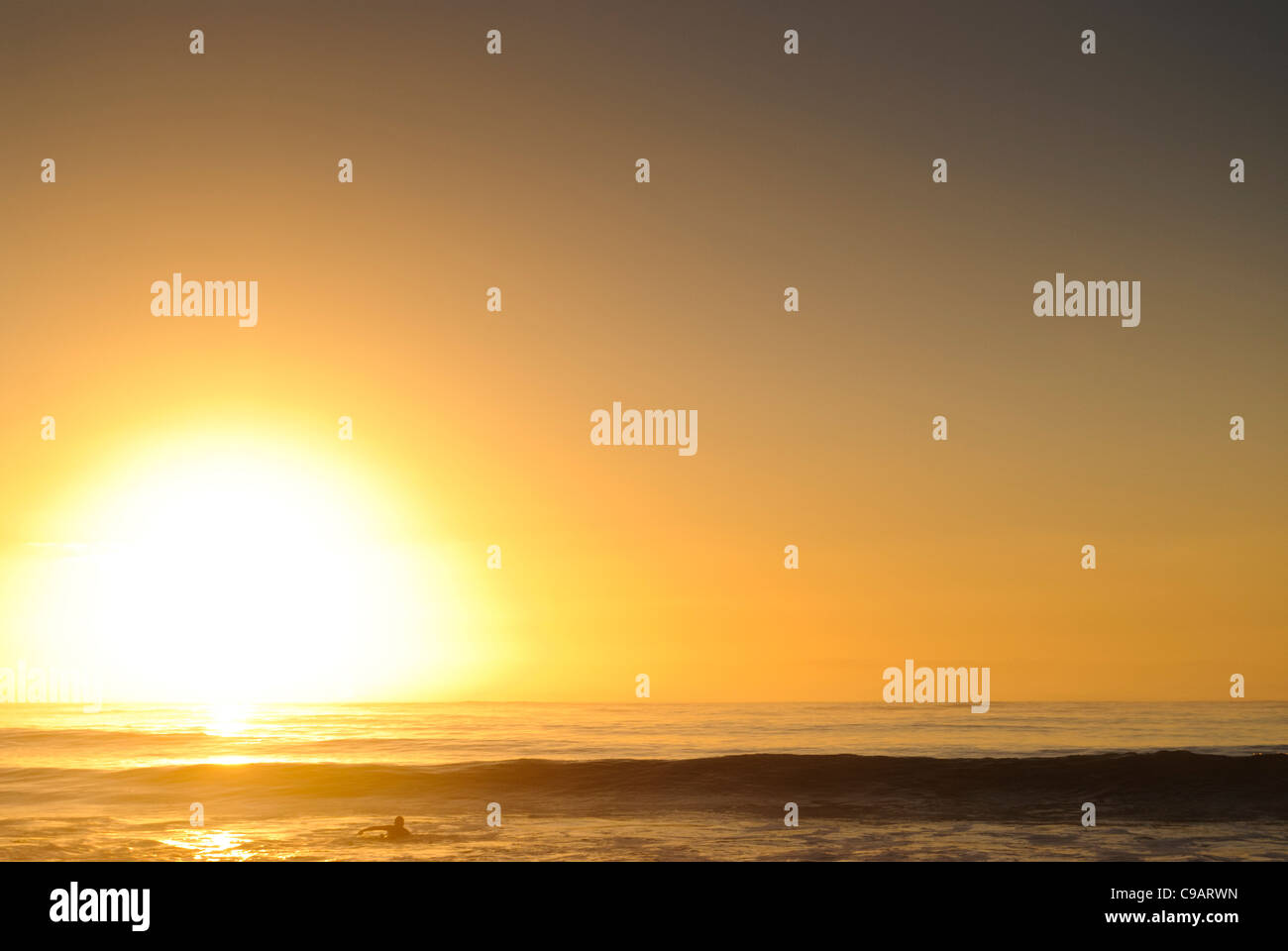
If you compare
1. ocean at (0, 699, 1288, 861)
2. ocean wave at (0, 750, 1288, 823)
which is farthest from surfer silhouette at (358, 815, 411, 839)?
ocean wave at (0, 750, 1288, 823)

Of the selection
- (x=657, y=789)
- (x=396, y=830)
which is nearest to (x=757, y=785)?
(x=657, y=789)

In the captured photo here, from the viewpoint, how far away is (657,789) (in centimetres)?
3497

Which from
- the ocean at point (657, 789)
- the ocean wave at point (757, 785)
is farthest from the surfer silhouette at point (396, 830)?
the ocean wave at point (757, 785)

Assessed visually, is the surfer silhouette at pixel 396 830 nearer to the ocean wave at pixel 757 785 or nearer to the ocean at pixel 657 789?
the ocean at pixel 657 789

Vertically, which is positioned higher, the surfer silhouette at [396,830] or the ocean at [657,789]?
the surfer silhouette at [396,830]

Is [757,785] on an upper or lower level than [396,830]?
lower

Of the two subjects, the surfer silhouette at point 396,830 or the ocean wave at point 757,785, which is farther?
the ocean wave at point 757,785

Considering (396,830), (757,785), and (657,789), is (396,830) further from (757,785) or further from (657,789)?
(757,785)

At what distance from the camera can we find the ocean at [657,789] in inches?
952
